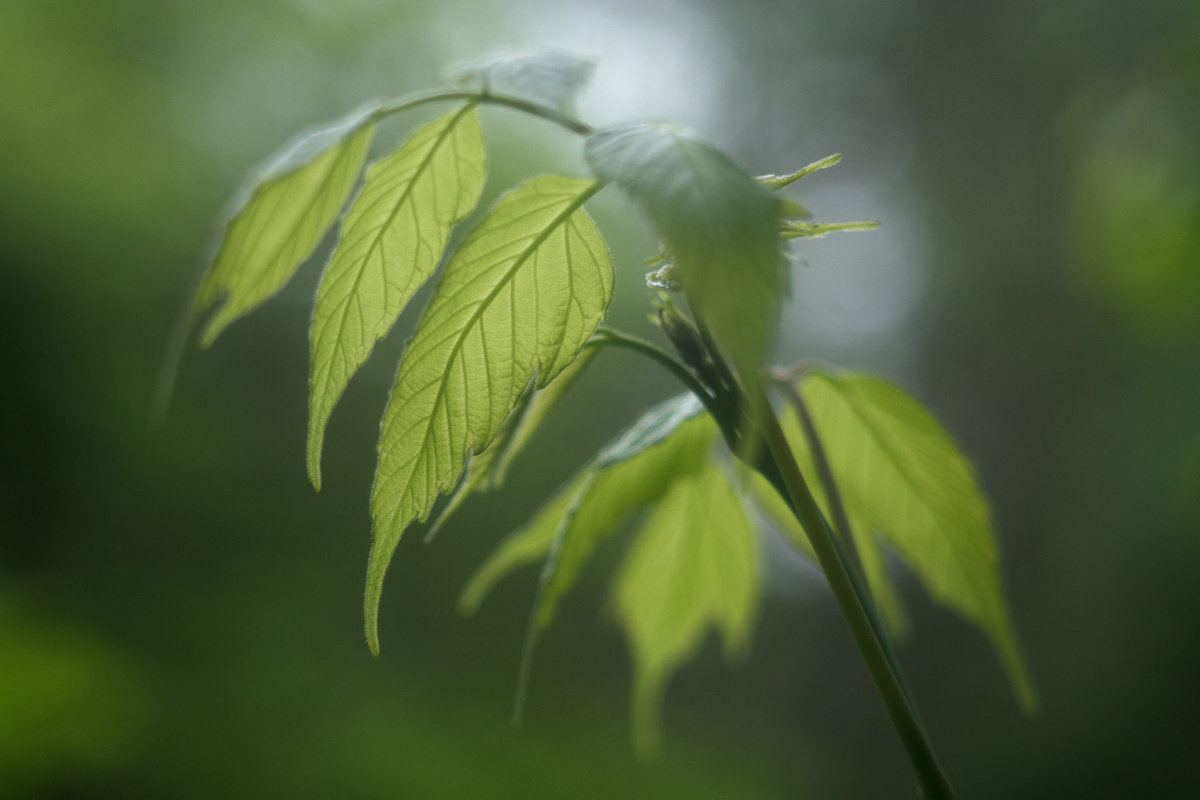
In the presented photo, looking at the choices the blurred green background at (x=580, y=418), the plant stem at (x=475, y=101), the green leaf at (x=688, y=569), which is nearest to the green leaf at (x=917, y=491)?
the green leaf at (x=688, y=569)

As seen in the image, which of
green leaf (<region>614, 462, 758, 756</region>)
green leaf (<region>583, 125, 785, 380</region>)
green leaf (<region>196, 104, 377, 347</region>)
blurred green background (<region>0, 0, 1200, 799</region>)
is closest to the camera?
green leaf (<region>583, 125, 785, 380</region>)

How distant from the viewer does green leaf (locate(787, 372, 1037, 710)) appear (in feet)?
1.17

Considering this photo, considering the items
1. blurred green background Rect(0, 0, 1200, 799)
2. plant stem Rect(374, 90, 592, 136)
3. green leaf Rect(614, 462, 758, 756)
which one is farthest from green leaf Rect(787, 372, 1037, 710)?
blurred green background Rect(0, 0, 1200, 799)

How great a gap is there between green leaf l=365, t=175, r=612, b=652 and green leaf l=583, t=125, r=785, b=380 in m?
0.05

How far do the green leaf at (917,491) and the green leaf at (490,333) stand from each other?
191 millimetres

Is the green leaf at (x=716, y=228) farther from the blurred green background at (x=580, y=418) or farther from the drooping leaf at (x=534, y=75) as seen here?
the blurred green background at (x=580, y=418)

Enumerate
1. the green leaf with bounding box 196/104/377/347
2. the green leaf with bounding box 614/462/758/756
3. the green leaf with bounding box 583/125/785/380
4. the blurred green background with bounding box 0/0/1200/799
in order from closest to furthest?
the green leaf with bounding box 583/125/785/380, the green leaf with bounding box 196/104/377/347, the green leaf with bounding box 614/462/758/756, the blurred green background with bounding box 0/0/1200/799

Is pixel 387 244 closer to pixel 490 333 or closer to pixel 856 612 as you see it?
pixel 490 333

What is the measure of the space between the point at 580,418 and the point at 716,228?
1.73 meters

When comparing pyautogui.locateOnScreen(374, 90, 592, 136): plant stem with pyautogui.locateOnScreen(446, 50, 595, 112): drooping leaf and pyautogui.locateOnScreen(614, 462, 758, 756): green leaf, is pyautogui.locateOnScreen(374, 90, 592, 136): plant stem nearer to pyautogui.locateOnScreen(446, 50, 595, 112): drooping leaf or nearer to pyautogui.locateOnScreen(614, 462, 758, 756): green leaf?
pyautogui.locateOnScreen(446, 50, 595, 112): drooping leaf

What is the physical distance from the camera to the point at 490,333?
238 millimetres

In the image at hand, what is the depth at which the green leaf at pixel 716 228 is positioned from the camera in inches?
6.1

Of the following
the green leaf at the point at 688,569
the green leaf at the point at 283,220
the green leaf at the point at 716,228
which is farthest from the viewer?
the green leaf at the point at 688,569

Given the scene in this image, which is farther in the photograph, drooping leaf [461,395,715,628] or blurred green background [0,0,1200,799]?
blurred green background [0,0,1200,799]
